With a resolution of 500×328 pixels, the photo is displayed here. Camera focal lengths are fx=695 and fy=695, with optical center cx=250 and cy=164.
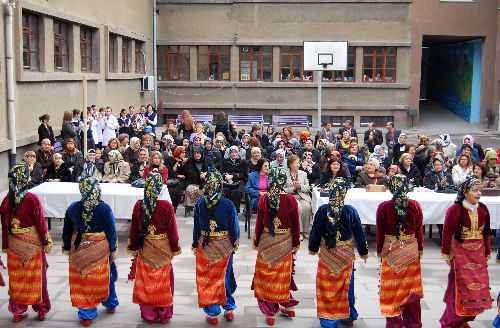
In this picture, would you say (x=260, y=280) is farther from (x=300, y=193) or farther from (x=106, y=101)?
(x=106, y=101)

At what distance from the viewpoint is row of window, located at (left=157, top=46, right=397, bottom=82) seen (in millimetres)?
31734

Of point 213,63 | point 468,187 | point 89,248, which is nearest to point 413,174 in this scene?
point 468,187

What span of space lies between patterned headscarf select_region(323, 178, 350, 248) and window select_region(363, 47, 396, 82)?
25.1 meters

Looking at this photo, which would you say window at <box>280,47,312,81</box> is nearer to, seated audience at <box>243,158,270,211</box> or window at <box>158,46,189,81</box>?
window at <box>158,46,189,81</box>

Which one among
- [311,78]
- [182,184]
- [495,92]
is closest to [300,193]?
[182,184]

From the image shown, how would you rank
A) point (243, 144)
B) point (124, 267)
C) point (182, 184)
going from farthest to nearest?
point (243, 144), point (182, 184), point (124, 267)

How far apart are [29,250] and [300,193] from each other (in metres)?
5.55

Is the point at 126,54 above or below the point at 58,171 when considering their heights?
above

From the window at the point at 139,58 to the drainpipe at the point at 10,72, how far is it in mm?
14221

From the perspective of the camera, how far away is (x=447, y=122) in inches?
1385

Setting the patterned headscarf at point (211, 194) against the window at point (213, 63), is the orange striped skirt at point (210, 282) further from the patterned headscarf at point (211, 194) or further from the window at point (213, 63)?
the window at point (213, 63)

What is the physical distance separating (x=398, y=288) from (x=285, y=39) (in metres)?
25.1

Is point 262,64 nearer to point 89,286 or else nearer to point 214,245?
point 214,245

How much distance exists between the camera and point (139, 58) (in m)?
30.9
